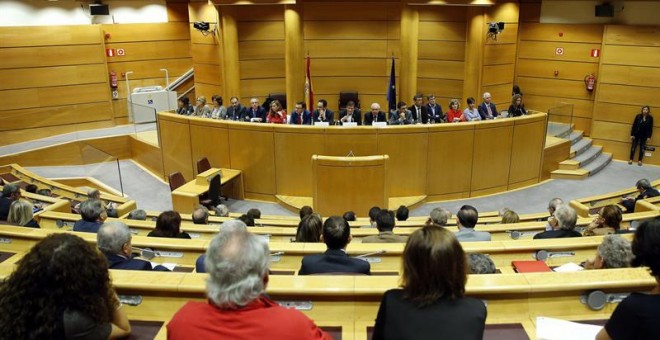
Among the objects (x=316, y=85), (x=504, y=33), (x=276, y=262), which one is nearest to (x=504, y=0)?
(x=504, y=33)

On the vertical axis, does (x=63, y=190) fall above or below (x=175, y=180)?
below

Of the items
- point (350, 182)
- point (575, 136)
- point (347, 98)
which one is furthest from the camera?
point (347, 98)

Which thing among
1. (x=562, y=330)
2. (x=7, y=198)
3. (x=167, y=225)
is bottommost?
(x=7, y=198)

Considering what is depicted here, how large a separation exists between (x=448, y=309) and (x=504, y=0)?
11.3m

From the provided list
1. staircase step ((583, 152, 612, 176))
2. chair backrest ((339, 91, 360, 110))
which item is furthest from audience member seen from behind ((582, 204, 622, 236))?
chair backrest ((339, 91, 360, 110))

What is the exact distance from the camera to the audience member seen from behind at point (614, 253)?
2.79m

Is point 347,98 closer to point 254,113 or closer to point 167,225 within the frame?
point 254,113

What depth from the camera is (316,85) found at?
12.2 m

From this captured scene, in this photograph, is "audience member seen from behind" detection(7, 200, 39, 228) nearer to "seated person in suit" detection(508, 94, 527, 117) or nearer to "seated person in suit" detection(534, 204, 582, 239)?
"seated person in suit" detection(534, 204, 582, 239)

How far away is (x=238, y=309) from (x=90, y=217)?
3.51 m

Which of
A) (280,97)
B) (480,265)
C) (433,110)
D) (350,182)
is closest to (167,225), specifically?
(480,265)

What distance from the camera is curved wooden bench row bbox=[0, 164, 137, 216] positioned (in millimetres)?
6934

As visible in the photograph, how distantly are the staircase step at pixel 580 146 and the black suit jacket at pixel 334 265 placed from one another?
8.80 meters

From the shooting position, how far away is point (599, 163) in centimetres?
1067
